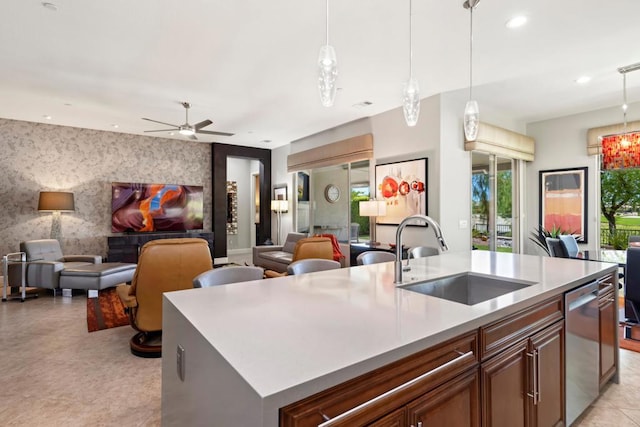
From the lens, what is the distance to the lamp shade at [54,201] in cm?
576

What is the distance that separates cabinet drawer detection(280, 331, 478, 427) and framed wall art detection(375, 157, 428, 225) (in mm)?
3766

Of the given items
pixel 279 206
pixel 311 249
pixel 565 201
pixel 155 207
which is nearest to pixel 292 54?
pixel 311 249

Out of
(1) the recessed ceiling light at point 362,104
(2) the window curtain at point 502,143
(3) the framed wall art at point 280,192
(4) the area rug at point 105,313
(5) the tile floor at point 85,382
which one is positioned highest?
(1) the recessed ceiling light at point 362,104

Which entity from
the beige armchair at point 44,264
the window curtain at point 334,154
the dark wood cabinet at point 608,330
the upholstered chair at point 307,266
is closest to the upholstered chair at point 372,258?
the upholstered chair at point 307,266

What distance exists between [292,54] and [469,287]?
277cm

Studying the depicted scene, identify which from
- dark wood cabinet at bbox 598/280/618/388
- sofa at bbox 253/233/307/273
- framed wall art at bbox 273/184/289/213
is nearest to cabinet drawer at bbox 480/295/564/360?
dark wood cabinet at bbox 598/280/618/388

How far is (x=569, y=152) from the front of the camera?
5477 millimetres

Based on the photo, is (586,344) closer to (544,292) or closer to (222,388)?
(544,292)

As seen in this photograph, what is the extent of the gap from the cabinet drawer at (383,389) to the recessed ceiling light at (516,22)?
9.12 ft

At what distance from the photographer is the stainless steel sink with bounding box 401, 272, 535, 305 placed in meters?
1.90

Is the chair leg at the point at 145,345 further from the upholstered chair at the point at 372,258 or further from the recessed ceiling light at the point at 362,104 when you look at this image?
the recessed ceiling light at the point at 362,104

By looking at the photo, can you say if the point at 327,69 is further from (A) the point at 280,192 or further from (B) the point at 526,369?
(A) the point at 280,192

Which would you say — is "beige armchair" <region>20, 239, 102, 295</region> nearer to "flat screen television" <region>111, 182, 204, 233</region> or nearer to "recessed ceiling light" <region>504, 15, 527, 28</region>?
"flat screen television" <region>111, 182, 204, 233</region>

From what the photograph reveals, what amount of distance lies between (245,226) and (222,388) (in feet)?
30.5
